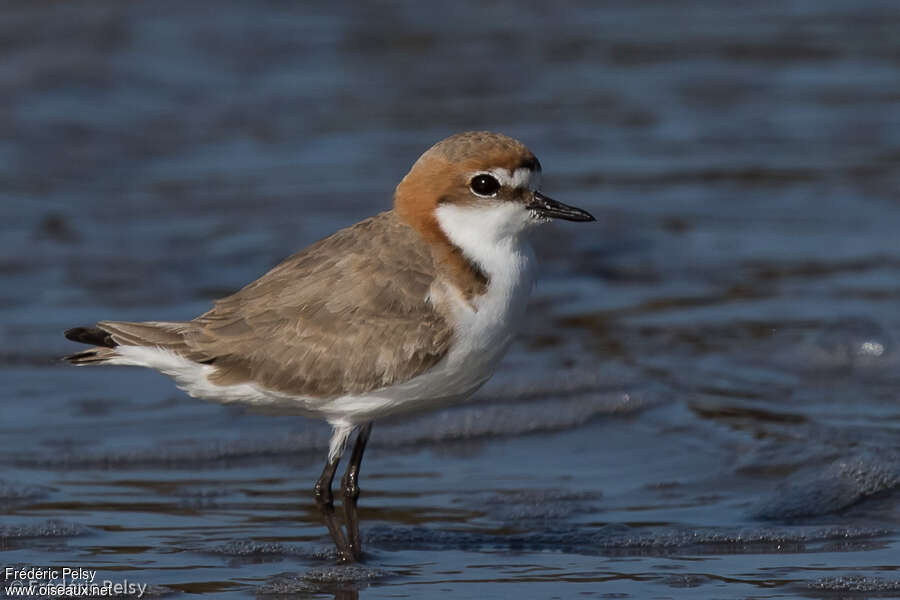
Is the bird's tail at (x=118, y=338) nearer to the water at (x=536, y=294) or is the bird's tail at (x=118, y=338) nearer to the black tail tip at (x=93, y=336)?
the black tail tip at (x=93, y=336)

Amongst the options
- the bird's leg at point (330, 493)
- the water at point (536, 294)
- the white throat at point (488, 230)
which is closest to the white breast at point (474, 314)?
the white throat at point (488, 230)

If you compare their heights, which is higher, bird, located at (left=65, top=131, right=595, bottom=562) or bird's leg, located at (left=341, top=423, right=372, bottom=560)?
bird, located at (left=65, top=131, right=595, bottom=562)

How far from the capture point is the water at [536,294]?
21.5 ft

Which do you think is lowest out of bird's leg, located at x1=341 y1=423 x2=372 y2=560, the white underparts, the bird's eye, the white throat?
bird's leg, located at x1=341 y1=423 x2=372 y2=560

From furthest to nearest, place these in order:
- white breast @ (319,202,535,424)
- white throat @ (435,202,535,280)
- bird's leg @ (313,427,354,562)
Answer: bird's leg @ (313,427,354,562)
white throat @ (435,202,535,280)
white breast @ (319,202,535,424)

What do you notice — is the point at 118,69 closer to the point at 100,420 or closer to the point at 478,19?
the point at 478,19

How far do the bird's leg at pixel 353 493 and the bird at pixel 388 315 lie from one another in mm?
18

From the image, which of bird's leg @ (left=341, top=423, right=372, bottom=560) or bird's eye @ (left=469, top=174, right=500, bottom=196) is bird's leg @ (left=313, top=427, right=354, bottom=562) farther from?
bird's eye @ (left=469, top=174, right=500, bottom=196)

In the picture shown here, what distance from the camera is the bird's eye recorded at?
6.46m

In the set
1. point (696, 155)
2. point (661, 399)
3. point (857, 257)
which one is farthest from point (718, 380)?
point (696, 155)

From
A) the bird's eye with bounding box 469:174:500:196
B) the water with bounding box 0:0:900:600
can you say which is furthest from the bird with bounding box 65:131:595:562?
the water with bounding box 0:0:900:600

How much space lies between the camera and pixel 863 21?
58.5 feet

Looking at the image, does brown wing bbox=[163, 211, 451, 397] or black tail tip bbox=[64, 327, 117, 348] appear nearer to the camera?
brown wing bbox=[163, 211, 451, 397]

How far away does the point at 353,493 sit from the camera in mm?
6809
